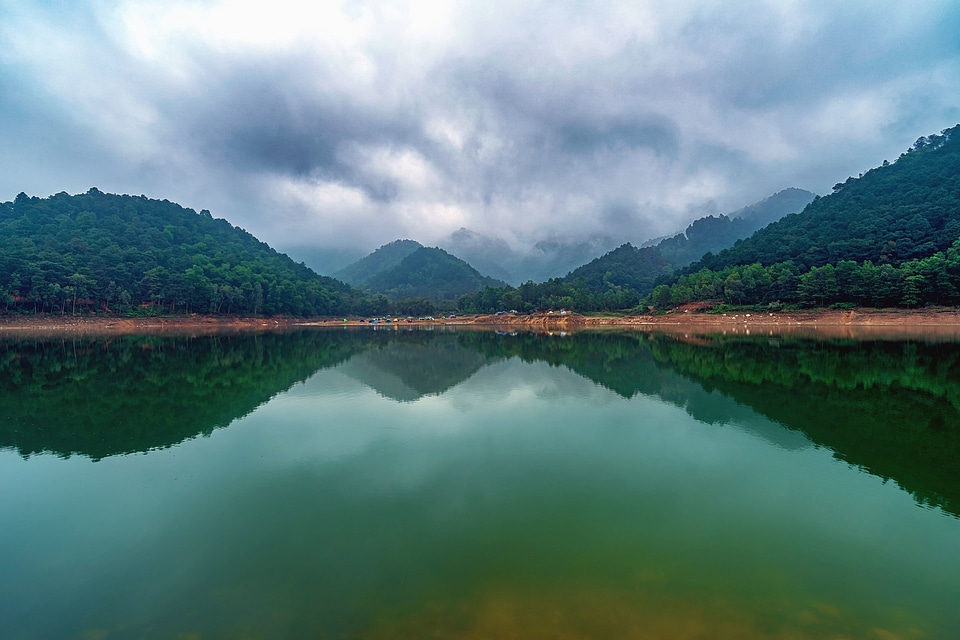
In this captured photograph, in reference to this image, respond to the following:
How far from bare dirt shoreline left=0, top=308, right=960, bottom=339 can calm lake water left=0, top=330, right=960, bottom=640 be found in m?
45.5

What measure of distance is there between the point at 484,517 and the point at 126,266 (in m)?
98.8

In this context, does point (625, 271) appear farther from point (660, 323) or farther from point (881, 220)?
point (881, 220)

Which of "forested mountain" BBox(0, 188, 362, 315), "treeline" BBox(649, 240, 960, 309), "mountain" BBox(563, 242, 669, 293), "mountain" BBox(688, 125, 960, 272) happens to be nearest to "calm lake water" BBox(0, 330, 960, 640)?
"treeline" BBox(649, 240, 960, 309)

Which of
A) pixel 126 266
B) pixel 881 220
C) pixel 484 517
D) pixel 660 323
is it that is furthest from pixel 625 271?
pixel 484 517

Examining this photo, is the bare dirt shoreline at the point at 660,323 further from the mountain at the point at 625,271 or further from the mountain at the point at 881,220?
the mountain at the point at 625,271

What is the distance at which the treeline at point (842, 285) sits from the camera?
55281mm

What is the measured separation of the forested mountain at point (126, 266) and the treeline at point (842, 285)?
85.5m

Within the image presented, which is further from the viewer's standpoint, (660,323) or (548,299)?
(548,299)

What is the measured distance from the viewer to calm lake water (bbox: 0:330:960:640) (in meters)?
4.93

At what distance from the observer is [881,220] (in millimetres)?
73875

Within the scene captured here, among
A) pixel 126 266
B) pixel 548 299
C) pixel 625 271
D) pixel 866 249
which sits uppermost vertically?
pixel 625 271

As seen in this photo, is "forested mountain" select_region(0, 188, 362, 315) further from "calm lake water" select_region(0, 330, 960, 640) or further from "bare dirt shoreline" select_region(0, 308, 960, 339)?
"calm lake water" select_region(0, 330, 960, 640)

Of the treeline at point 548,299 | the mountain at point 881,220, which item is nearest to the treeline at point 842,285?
the mountain at point 881,220

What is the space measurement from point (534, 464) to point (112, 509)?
26.3 feet
